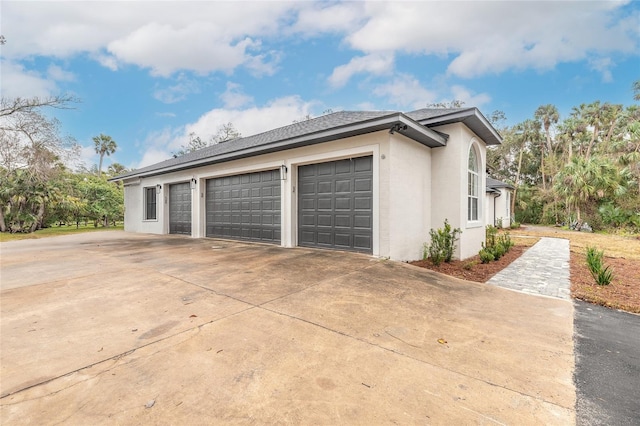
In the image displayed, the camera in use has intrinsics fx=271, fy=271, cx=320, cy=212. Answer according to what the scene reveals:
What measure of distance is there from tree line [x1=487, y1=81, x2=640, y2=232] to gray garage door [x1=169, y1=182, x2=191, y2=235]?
24.9 meters

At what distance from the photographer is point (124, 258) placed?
6.88m

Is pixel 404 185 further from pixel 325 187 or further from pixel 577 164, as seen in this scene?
pixel 577 164

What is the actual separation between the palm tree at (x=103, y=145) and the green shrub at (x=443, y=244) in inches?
1971

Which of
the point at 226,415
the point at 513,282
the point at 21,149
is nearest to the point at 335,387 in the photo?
the point at 226,415

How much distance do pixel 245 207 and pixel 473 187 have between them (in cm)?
806

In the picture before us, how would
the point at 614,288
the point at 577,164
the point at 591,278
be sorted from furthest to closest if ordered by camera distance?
the point at 577,164, the point at 591,278, the point at 614,288

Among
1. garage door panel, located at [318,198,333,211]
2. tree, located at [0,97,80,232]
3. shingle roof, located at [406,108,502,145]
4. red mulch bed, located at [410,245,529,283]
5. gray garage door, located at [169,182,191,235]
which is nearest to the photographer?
red mulch bed, located at [410,245,529,283]

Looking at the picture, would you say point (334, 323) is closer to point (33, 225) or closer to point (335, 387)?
point (335, 387)

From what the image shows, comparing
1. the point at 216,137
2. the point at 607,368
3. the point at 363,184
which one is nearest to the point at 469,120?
the point at 363,184

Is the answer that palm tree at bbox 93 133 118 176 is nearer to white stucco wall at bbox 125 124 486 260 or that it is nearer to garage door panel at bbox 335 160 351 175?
white stucco wall at bbox 125 124 486 260

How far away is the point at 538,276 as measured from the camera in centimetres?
596

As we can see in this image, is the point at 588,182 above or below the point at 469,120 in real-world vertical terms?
below

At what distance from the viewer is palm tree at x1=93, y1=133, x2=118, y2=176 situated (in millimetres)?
41434

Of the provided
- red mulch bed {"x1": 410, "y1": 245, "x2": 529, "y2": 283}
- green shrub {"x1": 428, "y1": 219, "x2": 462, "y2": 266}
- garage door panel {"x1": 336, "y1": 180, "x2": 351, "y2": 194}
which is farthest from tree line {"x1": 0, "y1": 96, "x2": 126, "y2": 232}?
red mulch bed {"x1": 410, "y1": 245, "x2": 529, "y2": 283}
